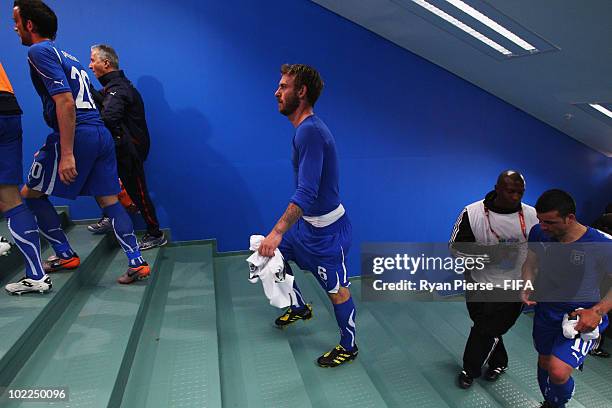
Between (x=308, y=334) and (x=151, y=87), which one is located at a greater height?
(x=151, y=87)

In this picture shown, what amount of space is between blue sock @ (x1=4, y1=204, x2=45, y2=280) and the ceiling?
277 centimetres

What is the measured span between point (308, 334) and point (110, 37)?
106 inches

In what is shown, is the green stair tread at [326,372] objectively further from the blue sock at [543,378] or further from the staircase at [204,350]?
the blue sock at [543,378]

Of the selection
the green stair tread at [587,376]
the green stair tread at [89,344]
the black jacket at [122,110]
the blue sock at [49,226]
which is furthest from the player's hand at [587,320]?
the black jacket at [122,110]

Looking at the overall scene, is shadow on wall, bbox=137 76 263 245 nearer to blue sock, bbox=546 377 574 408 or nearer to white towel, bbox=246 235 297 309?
white towel, bbox=246 235 297 309

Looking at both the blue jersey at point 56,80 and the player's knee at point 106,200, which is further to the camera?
the player's knee at point 106,200

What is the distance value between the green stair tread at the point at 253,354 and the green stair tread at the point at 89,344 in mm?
559

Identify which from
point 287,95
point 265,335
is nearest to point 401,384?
point 265,335

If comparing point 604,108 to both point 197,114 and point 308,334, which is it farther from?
point 197,114

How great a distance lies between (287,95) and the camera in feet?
6.32

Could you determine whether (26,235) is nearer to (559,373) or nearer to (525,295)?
(525,295)

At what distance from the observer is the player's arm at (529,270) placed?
6.81 feet

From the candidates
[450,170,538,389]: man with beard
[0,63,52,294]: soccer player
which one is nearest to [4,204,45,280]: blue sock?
[0,63,52,294]: soccer player

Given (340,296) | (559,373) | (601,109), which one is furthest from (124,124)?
(601,109)
